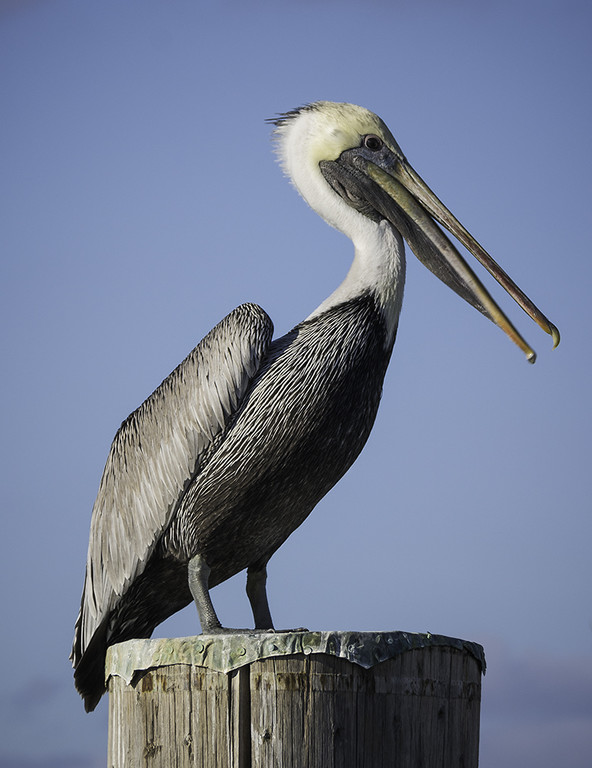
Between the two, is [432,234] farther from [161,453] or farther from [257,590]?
[257,590]

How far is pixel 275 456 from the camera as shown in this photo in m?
4.62

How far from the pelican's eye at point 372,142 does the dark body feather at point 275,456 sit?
2.90 ft

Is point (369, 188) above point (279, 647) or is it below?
above

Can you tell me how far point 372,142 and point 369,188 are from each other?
0.25m

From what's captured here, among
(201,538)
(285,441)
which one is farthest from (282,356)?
(201,538)

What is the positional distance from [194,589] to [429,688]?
1344 mm

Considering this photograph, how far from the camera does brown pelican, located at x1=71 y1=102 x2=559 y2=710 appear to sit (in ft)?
15.4

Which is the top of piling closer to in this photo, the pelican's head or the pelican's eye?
the pelican's head

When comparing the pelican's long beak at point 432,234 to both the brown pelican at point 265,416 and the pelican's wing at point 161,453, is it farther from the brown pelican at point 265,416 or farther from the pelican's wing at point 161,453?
the pelican's wing at point 161,453

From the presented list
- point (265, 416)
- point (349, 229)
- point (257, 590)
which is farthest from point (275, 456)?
point (349, 229)

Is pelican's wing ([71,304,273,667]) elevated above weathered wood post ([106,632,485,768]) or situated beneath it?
elevated above

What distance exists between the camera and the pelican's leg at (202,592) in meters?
4.61

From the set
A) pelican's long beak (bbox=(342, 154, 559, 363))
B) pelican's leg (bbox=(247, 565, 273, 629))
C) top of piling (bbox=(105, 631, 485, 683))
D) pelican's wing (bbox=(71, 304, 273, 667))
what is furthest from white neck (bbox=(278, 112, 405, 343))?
top of piling (bbox=(105, 631, 485, 683))

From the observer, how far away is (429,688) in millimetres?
3715
